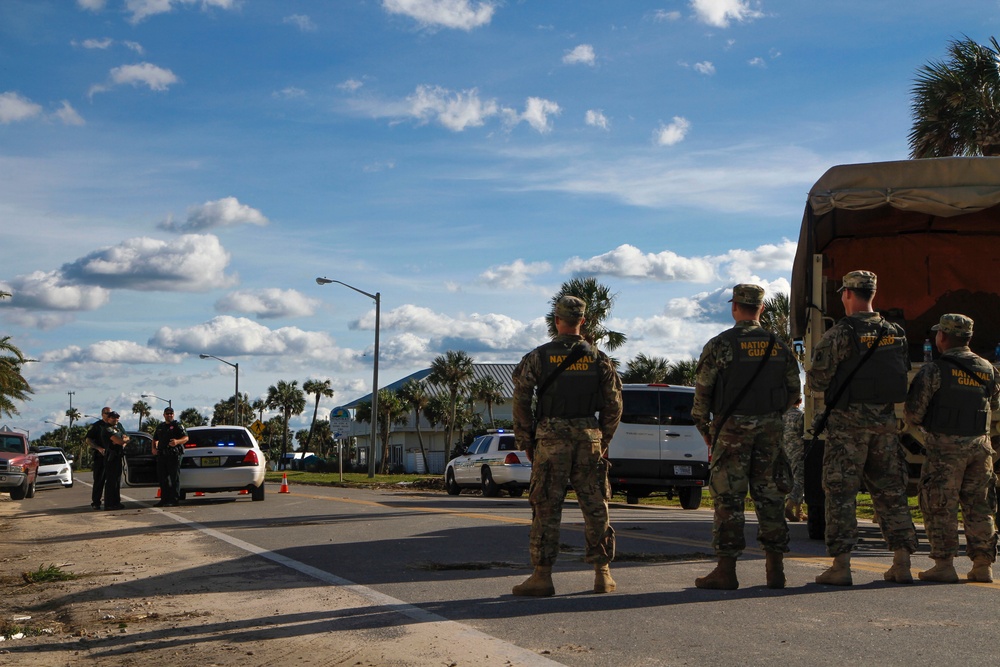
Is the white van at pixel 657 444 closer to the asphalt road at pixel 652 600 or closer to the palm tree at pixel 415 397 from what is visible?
the asphalt road at pixel 652 600

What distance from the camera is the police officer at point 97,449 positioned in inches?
736

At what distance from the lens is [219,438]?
66.9ft

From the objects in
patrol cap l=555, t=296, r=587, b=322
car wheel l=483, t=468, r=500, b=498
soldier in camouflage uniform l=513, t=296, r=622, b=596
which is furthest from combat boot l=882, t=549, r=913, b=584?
car wheel l=483, t=468, r=500, b=498

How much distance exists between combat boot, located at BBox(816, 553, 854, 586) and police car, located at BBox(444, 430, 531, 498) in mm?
16098

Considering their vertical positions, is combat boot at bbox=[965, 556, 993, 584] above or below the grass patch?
above

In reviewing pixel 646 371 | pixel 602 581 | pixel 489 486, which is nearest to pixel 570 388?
pixel 602 581

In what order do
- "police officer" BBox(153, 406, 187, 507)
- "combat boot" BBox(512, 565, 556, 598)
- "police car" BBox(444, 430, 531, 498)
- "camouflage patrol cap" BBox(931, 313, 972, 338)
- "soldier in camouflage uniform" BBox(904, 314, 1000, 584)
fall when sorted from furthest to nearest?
"police car" BBox(444, 430, 531, 498) → "police officer" BBox(153, 406, 187, 507) → "camouflage patrol cap" BBox(931, 313, 972, 338) → "soldier in camouflage uniform" BBox(904, 314, 1000, 584) → "combat boot" BBox(512, 565, 556, 598)

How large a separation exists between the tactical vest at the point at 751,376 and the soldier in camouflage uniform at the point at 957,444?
4.69ft

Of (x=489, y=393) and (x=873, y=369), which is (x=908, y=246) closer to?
(x=873, y=369)

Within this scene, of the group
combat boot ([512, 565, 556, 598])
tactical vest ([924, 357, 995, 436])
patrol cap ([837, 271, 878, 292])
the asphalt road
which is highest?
patrol cap ([837, 271, 878, 292])

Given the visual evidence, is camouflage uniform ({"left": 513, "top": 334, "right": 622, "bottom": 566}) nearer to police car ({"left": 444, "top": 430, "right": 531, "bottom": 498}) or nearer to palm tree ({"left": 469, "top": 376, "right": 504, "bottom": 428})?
police car ({"left": 444, "top": 430, "right": 531, "bottom": 498})

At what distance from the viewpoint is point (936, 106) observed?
22375mm

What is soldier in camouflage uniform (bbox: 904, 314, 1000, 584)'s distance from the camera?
8039 millimetres

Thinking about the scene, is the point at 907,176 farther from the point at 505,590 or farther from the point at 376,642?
the point at 376,642
